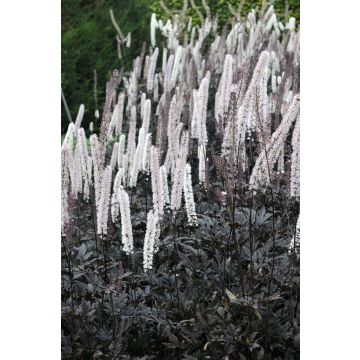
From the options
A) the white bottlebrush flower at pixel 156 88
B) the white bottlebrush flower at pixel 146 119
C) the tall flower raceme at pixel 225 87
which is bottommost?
the white bottlebrush flower at pixel 146 119

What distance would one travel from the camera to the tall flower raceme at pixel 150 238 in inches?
114

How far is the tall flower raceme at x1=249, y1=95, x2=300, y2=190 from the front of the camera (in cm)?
298

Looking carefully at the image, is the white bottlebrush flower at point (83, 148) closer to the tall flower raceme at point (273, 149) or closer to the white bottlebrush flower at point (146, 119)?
the white bottlebrush flower at point (146, 119)

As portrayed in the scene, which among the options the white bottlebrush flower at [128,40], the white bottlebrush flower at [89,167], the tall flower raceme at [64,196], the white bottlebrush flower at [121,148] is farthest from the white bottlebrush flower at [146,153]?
the white bottlebrush flower at [128,40]

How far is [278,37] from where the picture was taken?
471cm

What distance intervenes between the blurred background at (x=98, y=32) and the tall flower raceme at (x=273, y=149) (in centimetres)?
124

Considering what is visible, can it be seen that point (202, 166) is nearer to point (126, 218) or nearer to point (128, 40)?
point (126, 218)

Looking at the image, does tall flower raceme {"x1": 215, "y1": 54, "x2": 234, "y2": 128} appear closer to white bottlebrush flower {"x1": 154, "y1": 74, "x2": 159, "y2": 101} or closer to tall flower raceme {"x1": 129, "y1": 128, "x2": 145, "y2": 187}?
tall flower raceme {"x1": 129, "y1": 128, "x2": 145, "y2": 187}

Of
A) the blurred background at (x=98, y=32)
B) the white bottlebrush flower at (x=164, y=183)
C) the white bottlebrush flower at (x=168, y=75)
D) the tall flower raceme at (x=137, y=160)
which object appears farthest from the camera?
the white bottlebrush flower at (x=168, y=75)

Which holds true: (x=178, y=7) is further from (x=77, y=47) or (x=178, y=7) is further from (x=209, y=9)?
(x=77, y=47)

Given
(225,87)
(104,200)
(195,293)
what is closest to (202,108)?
(225,87)

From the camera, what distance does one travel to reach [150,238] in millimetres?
2920

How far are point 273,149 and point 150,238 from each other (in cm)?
63
